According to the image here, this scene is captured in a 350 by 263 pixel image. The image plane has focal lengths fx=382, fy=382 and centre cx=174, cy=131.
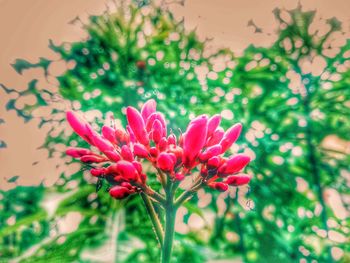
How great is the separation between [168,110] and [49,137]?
361 mm

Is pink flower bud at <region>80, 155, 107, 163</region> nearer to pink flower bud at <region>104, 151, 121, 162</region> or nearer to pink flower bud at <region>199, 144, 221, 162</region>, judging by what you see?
pink flower bud at <region>104, 151, 121, 162</region>

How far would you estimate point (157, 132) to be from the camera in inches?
27.1

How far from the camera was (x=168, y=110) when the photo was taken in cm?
117

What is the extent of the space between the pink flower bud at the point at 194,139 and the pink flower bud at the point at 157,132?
56 mm

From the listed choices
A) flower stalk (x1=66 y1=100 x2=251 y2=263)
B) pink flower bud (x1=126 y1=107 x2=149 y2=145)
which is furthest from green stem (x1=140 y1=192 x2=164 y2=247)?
pink flower bud (x1=126 y1=107 x2=149 y2=145)

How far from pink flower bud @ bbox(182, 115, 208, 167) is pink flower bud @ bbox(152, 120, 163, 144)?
56mm

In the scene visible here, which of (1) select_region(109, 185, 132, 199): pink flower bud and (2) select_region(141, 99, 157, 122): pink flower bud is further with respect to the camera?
(2) select_region(141, 99, 157, 122): pink flower bud

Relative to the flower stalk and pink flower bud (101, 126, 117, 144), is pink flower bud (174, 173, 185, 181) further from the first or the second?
pink flower bud (101, 126, 117, 144)

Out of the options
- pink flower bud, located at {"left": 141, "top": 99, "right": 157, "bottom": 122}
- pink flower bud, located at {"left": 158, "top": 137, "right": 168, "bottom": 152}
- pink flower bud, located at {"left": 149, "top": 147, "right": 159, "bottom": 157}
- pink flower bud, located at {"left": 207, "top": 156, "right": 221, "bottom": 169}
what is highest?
pink flower bud, located at {"left": 141, "top": 99, "right": 157, "bottom": 122}

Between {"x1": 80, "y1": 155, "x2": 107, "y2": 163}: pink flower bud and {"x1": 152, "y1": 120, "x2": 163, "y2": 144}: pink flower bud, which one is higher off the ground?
{"x1": 152, "y1": 120, "x2": 163, "y2": 144}: pink flower bud

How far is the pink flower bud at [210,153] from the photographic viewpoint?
2.16ft

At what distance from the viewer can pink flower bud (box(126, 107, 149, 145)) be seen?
711mm

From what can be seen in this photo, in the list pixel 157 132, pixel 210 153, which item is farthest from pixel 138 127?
pixel 210 153

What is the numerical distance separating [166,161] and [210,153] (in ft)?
0.26
